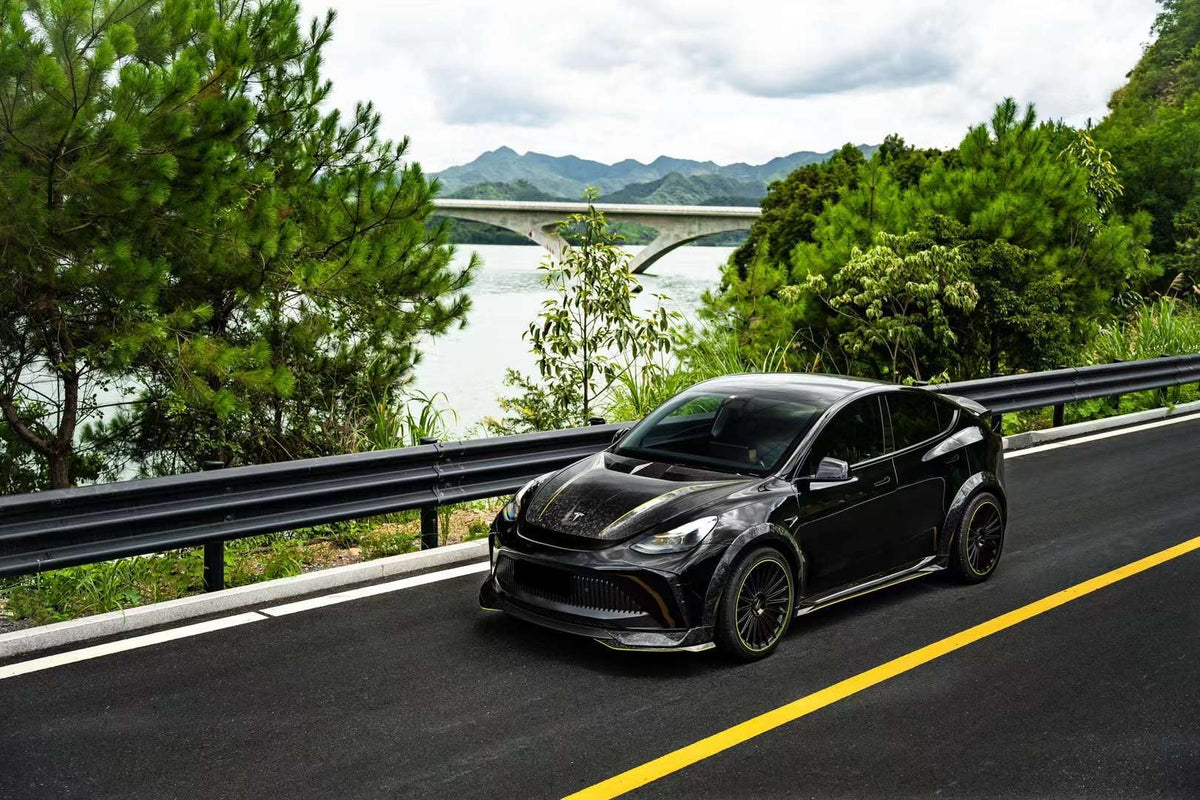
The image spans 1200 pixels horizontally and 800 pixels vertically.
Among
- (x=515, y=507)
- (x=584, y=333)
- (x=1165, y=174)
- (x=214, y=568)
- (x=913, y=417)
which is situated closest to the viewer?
(x=515, y=507)

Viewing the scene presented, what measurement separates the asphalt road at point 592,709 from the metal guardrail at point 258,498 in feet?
2.31

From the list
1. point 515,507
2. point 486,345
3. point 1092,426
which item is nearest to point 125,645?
point 515,507

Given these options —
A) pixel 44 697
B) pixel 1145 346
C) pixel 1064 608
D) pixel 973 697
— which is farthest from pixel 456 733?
pixel 1145 346

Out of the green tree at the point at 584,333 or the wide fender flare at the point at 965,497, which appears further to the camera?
the green tree at the point at 584,333

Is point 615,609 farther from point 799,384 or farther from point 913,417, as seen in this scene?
point 913,417

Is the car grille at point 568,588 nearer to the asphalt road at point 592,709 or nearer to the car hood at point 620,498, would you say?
the car hood at point 620,498

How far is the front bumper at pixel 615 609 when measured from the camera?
540cm

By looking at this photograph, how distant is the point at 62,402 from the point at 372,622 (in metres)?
6.85

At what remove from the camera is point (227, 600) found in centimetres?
638

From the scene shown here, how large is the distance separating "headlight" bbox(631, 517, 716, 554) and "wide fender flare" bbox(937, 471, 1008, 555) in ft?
6.88

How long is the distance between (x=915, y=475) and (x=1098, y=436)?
718 centimetres

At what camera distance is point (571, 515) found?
576 centimetres

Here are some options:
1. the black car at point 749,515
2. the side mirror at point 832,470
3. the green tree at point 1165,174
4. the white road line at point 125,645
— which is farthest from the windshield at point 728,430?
the green tree at point 1165,174

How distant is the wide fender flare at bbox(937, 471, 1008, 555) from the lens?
272 inches
